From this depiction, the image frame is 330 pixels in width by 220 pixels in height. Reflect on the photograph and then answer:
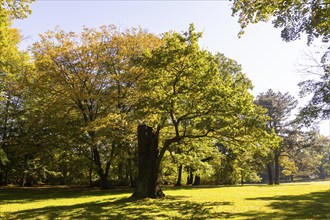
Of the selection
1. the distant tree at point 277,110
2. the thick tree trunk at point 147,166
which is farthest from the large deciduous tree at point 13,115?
the distant tree at point 277,110

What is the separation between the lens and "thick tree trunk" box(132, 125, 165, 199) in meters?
19.9

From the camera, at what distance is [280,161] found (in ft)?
174

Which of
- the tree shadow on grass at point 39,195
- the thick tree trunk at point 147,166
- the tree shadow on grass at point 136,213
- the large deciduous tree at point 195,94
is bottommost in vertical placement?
the tree shadow on grass at point 39,195

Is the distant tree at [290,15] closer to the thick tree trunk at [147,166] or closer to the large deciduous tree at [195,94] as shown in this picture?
the large deciduous tree at [195,94]

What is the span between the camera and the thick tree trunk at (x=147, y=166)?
19.9 meters

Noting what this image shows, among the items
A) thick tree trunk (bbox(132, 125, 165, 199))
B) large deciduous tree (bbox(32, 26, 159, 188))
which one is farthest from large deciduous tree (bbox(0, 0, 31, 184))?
thick tree trunk (bbox(132, 125, 165, 199))

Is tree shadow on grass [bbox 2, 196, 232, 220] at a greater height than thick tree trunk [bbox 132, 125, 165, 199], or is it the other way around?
thick tree trunk [bbox 132, 125, 165, 199]

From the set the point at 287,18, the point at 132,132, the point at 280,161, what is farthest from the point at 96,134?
the point at 280,161

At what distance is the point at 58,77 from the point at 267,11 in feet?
70.5

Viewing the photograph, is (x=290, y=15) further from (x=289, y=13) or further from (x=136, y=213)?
(x=136, y=213)

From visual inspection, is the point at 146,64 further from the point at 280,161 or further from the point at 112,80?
the point at 280,161

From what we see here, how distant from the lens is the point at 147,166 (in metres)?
20.3

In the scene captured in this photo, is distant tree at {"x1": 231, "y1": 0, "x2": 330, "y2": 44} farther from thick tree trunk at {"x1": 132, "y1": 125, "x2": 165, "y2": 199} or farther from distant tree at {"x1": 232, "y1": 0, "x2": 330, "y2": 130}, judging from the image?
thick tree trunk at {"x1": 132, "y1": 125, "x2": 165, "y2": 199}

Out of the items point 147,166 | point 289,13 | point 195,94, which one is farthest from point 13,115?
point 289,13
